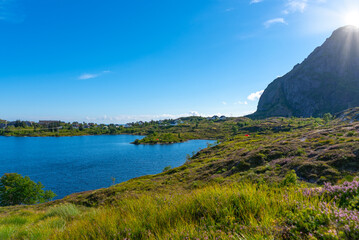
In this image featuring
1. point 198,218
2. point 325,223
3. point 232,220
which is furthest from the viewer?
point 198,218

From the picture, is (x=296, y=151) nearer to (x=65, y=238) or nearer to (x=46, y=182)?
(x=65, y=238)

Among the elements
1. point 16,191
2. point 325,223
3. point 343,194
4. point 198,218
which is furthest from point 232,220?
point 16,191

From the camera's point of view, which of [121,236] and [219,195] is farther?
[219,195]

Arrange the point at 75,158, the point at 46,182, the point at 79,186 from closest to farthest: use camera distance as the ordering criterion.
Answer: the point at 79,186
the point at 46,182
the point at 75,158

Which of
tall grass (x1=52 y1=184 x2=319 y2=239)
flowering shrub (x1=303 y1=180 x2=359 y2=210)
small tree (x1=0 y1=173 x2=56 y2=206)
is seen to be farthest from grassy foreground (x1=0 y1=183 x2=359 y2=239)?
small tree (x1=0 y1=173 x2=56 y2=206)

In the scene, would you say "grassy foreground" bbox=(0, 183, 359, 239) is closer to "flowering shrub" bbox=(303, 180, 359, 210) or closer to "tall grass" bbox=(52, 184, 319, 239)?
"tall grass" bbox=(52, 184, 319, 239)

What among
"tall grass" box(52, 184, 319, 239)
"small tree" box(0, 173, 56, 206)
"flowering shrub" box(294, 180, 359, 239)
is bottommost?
"small tree" box(0, 173, 56, 206)

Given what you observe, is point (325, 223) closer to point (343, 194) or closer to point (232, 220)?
point (232, 220)

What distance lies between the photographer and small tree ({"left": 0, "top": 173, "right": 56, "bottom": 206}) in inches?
2267

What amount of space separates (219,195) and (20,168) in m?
141

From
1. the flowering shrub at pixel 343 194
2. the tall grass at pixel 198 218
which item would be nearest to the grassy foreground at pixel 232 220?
the tall grass at pixel 198 218

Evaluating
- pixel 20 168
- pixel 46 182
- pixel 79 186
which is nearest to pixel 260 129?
pixel 79 186

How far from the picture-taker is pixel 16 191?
58469 millimetres

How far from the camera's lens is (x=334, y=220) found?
10.9 ft
